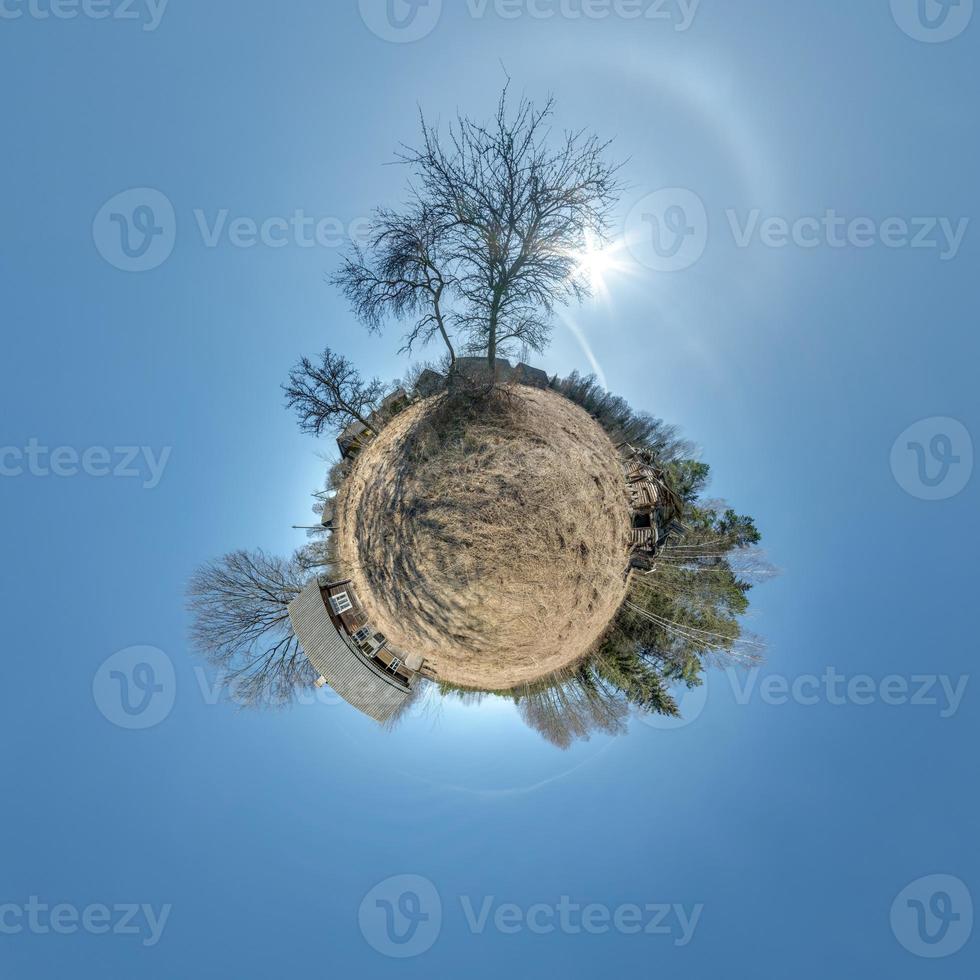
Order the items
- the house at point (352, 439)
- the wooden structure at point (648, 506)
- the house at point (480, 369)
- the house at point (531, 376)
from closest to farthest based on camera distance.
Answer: the house at point (480, 369) → the wooden structure at point (648, 506) → the house at point (531, 376) → the house at point (352, 439)

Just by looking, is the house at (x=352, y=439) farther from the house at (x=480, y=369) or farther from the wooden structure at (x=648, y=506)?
the wooden structure at (x=648, y=506)

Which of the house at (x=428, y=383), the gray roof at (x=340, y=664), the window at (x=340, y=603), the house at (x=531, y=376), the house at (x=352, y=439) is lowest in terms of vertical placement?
the gray roof at (x=340, y=664)

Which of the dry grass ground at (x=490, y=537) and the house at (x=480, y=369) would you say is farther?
the house at (x=480, y=369)

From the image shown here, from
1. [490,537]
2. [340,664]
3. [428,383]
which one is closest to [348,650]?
[340,664]

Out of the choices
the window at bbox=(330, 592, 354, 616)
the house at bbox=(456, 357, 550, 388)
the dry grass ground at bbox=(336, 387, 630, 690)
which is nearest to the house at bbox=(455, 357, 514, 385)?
the house at bbox=(456, 357, 550, 388)

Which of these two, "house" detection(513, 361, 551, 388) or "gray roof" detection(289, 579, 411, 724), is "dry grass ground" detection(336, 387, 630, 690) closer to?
"house" detection(513, 361, 551, 388)

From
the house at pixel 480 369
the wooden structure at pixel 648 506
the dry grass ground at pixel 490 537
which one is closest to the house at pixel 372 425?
the dry grass ground at pixel 490 537
